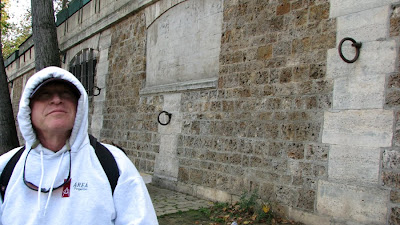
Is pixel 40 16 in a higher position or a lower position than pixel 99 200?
higher

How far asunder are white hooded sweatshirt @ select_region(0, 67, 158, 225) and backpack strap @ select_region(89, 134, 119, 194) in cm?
2

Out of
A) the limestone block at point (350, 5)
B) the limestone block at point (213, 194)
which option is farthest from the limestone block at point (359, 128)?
the limestone block at point (213, 194)

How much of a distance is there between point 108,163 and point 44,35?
18.1 ft

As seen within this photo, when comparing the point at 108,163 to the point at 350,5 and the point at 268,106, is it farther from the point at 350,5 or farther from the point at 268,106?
the point at 268,106

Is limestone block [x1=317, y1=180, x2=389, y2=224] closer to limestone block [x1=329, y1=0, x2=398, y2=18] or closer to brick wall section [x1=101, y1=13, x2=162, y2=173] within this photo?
limestone block [x1=329, y1=0, x2=398, y2=18]

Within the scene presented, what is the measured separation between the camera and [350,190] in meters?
4.33

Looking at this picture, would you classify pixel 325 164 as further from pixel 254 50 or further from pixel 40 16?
pixel 40 16

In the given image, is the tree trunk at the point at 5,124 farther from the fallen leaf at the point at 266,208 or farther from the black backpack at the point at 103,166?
the black backpack at the point at 103,166

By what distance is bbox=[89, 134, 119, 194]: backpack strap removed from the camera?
1.72 metres

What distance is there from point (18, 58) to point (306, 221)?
22113 millimetres

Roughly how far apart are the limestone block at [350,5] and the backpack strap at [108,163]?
3621 millimetres

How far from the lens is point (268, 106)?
5410mm

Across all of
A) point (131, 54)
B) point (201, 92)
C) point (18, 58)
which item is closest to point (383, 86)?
point (201, 92)

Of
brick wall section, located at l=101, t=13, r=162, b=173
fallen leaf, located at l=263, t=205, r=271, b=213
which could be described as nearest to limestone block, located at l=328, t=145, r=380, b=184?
fallen leaf, located at l=263, t=205, r=271, b=213
